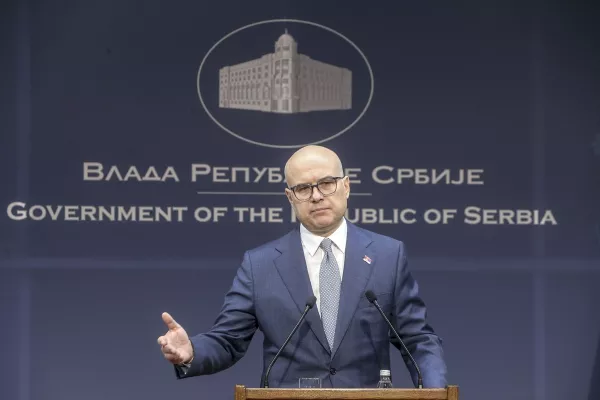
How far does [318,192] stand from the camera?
3.39 meters

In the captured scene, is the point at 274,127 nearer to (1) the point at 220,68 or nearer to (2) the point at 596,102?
(1) the point at 220,68

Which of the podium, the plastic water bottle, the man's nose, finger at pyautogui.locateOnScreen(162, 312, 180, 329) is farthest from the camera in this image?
the man's nose

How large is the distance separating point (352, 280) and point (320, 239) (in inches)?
7.7

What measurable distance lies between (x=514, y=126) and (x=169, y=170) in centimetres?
172

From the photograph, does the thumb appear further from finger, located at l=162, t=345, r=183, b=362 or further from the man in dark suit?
the man in dark suit

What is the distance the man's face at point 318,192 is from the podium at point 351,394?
2.77ft

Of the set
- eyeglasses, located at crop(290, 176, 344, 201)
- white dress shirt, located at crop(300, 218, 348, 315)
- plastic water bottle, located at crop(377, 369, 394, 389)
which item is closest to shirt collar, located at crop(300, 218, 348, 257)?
white dress shirt, located at crop(300, 218, 348, 315)

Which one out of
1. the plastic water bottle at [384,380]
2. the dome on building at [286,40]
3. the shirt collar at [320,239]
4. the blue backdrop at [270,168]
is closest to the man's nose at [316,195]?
the shirt collar at [320,239]

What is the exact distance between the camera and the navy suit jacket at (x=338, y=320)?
Result: 340 cm

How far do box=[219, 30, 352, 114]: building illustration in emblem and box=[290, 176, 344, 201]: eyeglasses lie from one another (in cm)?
179

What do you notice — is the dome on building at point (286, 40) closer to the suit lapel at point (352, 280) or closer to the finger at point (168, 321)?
the suit lapel at point (352, 280)

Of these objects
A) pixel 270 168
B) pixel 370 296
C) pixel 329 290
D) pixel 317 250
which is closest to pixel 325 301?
pixel 329 290

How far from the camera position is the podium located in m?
2.70

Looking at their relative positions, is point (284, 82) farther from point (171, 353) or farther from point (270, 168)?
point (171, 353)
